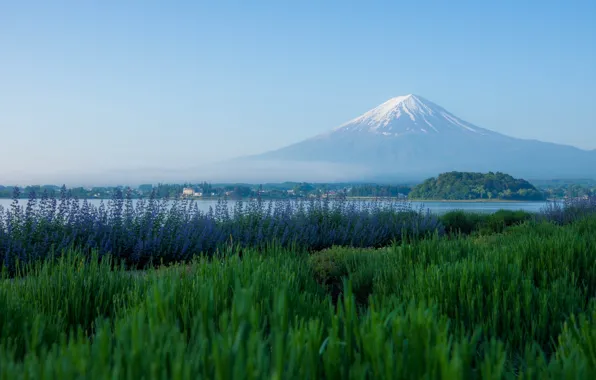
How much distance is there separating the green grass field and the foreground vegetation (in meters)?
0.01

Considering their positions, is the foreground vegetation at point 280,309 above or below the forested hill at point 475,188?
below

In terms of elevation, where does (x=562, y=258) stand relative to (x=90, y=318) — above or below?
above

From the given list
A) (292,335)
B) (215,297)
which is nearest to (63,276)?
(215,297)

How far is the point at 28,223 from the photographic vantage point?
755cm

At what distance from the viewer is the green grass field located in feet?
4.75

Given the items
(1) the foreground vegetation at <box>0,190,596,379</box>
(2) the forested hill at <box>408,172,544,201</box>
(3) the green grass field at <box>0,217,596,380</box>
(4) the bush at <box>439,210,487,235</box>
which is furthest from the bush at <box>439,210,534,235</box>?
(3) the green grass field at <box>0,217,596,380</box>

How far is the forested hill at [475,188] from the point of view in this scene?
2203 centimetres

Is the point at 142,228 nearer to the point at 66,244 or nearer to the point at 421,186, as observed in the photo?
the point at 66,244

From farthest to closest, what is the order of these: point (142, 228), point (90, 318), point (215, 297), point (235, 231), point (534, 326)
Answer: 1. point (235, 231)
2. point (142, 228)
3. point (90, 318)
4. point (534, 326)
5. point (215, 297)

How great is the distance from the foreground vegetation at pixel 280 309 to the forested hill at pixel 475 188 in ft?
45.6

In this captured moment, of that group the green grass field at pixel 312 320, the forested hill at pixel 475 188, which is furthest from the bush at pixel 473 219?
the green grass field at pixel 312 320

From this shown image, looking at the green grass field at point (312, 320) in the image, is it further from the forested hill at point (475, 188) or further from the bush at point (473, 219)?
the forested hill at point (475, 188)

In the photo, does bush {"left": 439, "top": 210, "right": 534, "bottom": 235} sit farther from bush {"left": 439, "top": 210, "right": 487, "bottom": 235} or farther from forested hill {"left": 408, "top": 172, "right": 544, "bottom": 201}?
forested hill {"left": 408, "top": 172, "right": 544, "bottom": 201}

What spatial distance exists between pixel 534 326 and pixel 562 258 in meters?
2.01
